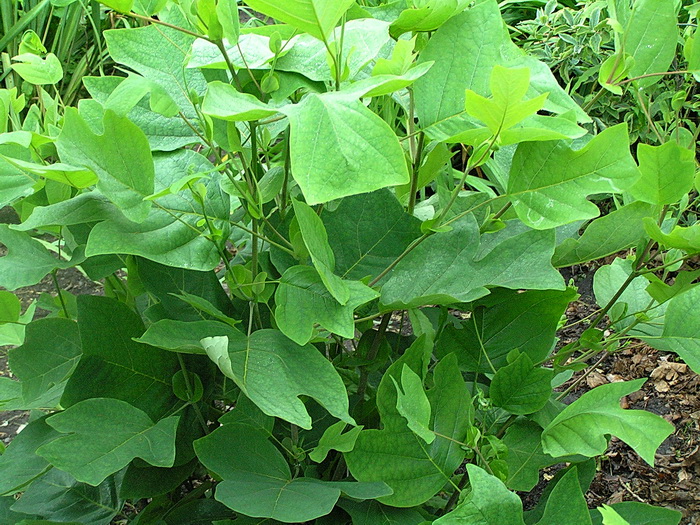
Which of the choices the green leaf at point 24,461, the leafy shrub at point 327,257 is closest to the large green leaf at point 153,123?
the leafy shrub at point 327,257

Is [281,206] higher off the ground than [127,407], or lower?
higher

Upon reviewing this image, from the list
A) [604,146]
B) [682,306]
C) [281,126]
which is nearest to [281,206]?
[281,126]

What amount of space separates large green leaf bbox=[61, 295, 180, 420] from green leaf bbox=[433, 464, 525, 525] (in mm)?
347

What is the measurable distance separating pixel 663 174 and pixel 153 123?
0.49m

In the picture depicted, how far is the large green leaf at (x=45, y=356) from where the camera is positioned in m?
0.72

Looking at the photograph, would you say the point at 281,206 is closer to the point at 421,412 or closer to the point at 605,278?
the point at 421,412

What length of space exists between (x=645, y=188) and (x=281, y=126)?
36 cm

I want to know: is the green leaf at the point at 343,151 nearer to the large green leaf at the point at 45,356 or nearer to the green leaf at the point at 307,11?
the green leaf at the point at 307,11

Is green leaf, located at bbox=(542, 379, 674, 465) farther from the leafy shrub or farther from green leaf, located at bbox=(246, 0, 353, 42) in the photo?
green leaf, located at bbox=(246, 0, 353, 42)

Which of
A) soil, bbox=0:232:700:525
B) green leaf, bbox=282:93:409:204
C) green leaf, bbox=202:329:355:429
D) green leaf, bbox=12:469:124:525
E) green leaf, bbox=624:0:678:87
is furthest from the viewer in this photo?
soil, bbox=0:232:700:525

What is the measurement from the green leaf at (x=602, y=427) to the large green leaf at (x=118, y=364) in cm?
41

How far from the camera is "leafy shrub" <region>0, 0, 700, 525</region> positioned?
0.56 metres

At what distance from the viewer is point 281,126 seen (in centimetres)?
72

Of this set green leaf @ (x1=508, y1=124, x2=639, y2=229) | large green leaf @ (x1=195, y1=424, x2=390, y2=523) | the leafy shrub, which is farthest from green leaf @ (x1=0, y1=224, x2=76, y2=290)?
green leaf @ (x1=508, y1=124, x2=639, y2=229)
